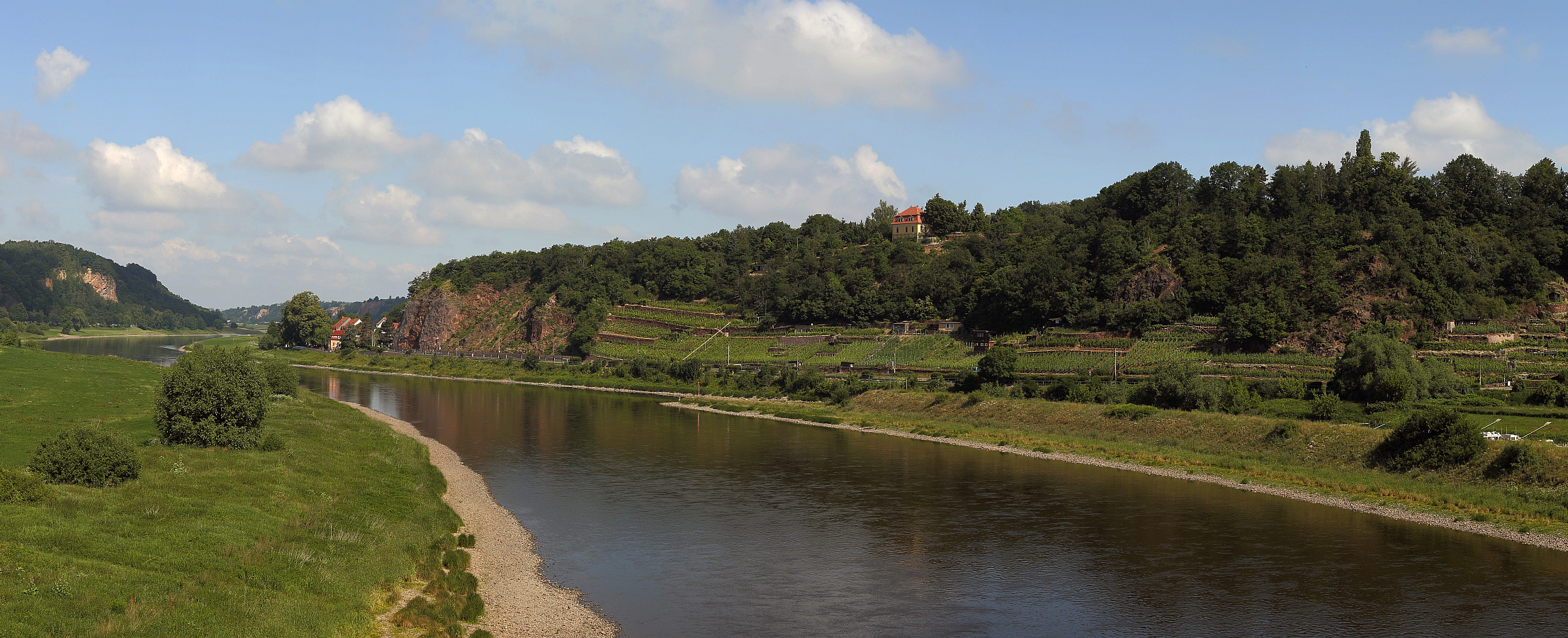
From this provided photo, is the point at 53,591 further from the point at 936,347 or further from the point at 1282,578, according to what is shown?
the point at 936,347

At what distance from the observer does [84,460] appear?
2697 centimetres

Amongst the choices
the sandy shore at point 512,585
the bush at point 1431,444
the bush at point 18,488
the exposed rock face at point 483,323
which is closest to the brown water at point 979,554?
the sandy shore at point 512,585

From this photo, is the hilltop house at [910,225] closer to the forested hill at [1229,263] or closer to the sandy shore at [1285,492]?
the forested hill at [1229,263]

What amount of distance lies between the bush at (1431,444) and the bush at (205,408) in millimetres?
57189

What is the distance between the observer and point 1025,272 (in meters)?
114

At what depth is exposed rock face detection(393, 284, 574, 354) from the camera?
160625 millimetres

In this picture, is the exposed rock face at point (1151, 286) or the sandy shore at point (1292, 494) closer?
the sandy shore at point (1292, 494)

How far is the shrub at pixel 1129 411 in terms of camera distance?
65938mm

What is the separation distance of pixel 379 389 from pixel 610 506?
79439mm

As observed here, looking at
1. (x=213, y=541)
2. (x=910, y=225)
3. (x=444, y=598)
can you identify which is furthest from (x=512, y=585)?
(x=910, y=225)

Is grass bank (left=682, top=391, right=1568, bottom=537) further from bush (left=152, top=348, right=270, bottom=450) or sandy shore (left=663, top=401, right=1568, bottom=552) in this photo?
bush (left=152, top=348, right=270, bottom=450)

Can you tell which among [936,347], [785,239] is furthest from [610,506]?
[785,239]

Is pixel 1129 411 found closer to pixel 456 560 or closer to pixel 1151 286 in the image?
pixel 1151 286

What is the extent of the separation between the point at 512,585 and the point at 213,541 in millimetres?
8477
